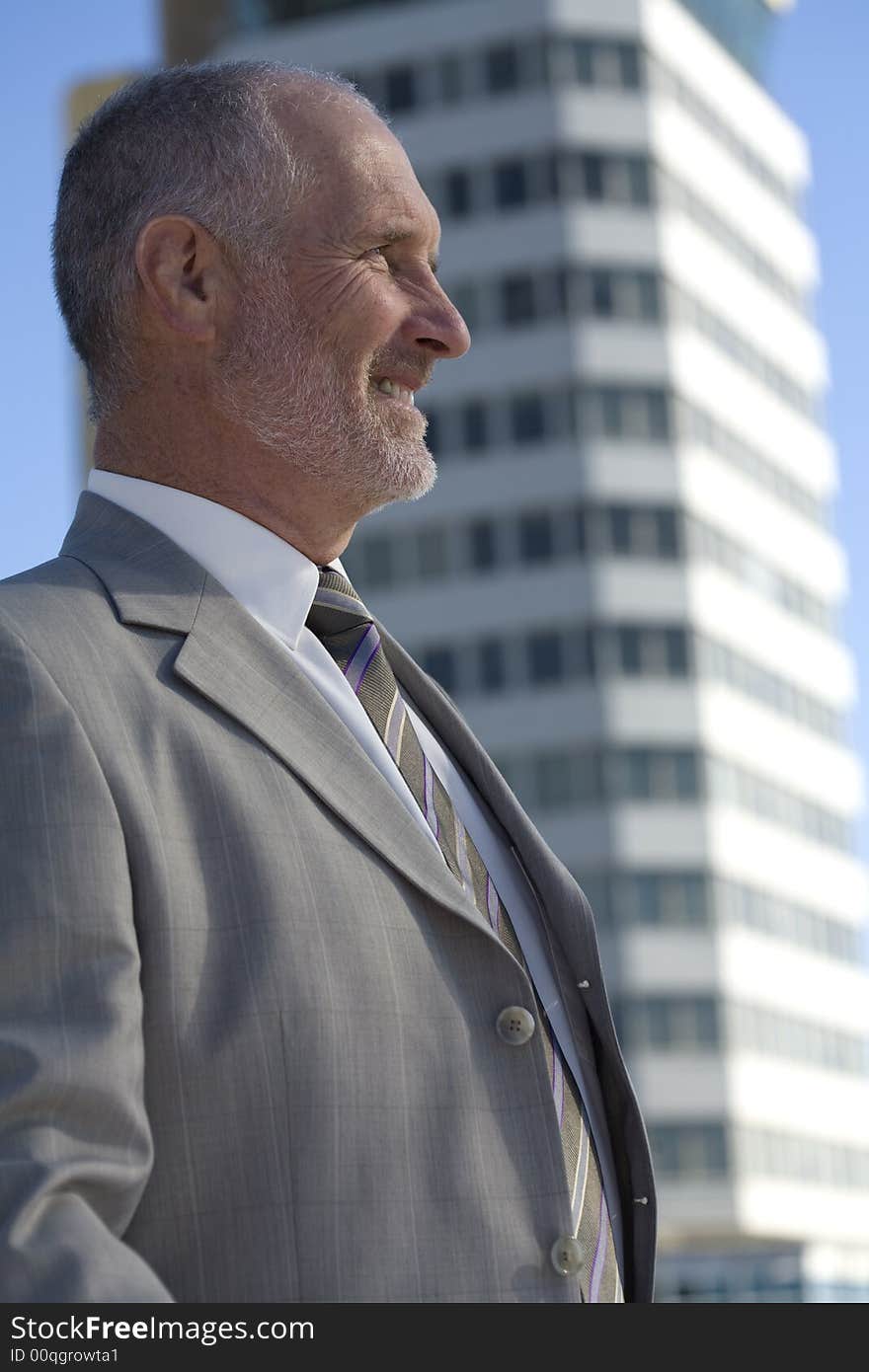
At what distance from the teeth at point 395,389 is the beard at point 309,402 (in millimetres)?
14

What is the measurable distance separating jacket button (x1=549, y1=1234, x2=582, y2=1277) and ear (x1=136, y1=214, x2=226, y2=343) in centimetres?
140

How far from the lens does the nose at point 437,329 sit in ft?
10.6

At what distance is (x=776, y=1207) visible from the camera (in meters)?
58.5

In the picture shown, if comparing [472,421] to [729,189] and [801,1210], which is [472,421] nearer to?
[729,189]

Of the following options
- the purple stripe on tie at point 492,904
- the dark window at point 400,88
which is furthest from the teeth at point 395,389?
the dark window at point 400,88

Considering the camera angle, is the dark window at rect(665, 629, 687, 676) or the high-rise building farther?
the dark window at rect(665, 629, 687, 676)

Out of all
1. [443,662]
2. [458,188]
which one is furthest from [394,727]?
[458,188]

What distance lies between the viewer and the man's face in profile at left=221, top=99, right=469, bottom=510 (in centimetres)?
317

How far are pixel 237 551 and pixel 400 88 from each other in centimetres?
6215

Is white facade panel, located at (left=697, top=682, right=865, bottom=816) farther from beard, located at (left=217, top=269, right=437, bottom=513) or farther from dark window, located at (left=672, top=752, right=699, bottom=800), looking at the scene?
beard, located at (left=217, top=269, right=437, bottom=513)

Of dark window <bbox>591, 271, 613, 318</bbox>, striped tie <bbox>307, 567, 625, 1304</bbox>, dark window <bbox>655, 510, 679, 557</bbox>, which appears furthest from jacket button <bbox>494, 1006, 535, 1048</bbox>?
dark window <bbox>591, 271, 613, 318</bbox>
